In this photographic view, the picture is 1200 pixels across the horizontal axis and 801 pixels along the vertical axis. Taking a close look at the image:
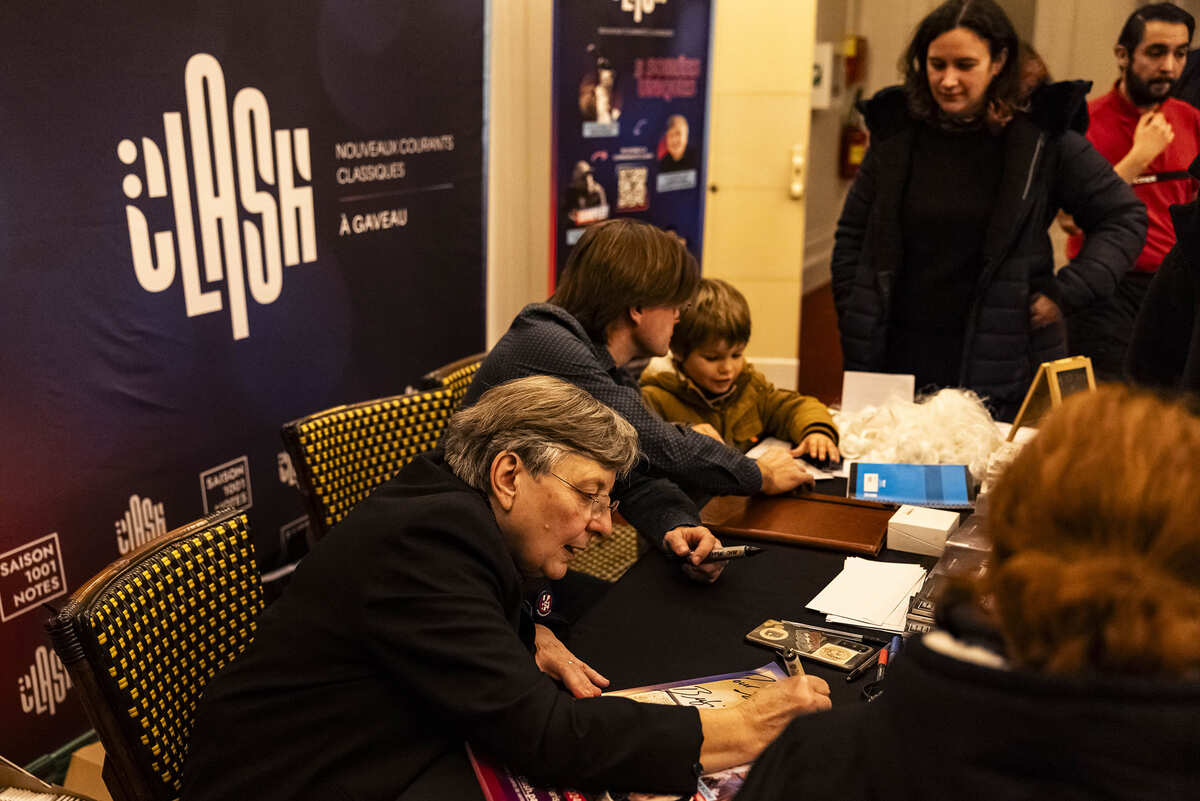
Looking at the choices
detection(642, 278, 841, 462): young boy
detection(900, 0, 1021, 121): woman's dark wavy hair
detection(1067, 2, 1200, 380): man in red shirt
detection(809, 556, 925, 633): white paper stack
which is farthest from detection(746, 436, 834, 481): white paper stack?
detection(1067, 2, 1200, 380): man in red shirt

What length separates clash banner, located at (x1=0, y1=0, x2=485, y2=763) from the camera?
250 centimetres

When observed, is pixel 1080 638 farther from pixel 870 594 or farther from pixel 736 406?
pixel 736 406

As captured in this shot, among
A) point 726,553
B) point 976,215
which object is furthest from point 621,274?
point 976,215

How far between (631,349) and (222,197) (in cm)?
141

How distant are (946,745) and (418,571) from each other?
0.74 m

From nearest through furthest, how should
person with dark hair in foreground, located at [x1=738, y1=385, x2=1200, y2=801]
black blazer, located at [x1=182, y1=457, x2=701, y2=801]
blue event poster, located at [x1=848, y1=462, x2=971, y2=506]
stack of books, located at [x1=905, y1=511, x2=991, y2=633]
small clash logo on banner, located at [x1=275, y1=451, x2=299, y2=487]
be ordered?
person with dark hair in foreground, located at [x1=738, y1=385, x2=1200, y2=801] < black blazer, located at [x1=182, y1=457, x2=701, y2=801] < stack of books, located at [x1=905, y1=511, x2=991, y2=633] < blue event poster, located at [x1=848, y1=462, x2=971, y2=506] < small clash logo on banner, located at [x1=275, y1=451, x2=299, y2=487]

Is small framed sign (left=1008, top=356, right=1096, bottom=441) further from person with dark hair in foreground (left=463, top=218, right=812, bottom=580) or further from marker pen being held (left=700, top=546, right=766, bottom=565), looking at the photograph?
marker pen being held (left=700, top=546, right=766, bottom=565)

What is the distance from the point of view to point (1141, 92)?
3.98m

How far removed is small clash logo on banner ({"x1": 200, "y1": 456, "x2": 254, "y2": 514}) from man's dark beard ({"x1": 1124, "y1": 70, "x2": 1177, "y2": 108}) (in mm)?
3476

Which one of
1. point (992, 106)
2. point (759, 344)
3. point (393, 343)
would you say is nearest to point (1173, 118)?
point (992, 106)

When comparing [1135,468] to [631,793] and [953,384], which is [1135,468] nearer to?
[631,793]

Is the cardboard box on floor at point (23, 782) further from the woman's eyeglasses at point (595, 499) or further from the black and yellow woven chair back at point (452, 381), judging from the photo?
the black and yellow woven chair back at point (452, 381)

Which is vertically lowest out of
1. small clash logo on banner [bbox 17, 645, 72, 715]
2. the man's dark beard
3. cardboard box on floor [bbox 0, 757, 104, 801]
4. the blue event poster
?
small clash logo on banner [bbox 17, 645, 72, 715]

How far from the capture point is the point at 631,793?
1.33 metres
